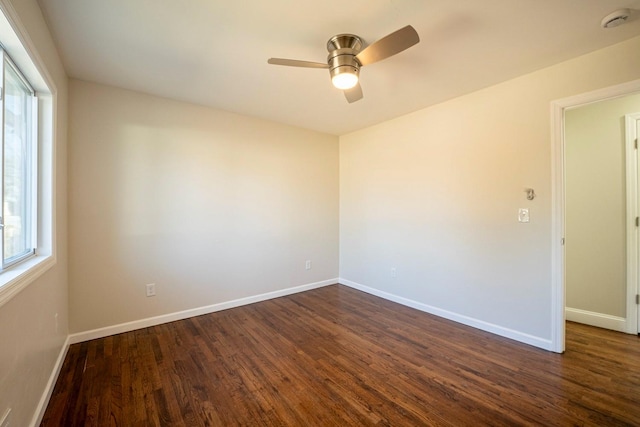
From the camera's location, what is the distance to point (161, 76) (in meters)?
2.49

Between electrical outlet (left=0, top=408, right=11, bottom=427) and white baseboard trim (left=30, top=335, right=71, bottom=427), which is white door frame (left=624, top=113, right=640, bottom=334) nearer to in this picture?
electrical outlet (left=0, top=408, right=11, bottom=427)

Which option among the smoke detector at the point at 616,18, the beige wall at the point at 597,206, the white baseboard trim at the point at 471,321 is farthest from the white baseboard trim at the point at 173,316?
the smoke detector at the point at 616,18

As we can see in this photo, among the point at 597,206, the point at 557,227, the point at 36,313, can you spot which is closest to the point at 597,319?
the point at 597,206

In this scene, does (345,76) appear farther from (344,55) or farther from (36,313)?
(36,313)

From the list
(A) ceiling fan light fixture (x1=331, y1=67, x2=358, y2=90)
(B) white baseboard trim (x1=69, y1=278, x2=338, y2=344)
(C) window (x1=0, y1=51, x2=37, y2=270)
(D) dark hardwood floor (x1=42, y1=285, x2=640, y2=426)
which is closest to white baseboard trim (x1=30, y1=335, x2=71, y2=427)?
(D) dark hardwood floor (x1=42, y1=285, x2=640, y2=426)

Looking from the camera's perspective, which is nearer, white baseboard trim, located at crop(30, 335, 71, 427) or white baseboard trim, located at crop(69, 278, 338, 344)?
white baseboard trim, located at crop(30, 335, 71, 427)

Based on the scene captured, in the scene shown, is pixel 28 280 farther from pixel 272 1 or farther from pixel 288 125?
pixel 288 125

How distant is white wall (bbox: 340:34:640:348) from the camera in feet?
7.83

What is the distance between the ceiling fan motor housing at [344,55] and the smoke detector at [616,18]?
1.56 m

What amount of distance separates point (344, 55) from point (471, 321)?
2.85 metres

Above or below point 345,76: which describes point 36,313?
below

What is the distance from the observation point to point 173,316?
3025mm

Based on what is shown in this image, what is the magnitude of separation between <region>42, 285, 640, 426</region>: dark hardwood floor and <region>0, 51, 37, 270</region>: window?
1061 mm

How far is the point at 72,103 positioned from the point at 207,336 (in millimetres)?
2525
